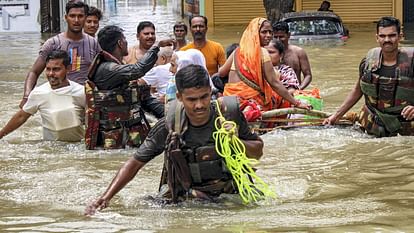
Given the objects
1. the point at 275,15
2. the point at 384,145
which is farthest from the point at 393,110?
the point at 275,15

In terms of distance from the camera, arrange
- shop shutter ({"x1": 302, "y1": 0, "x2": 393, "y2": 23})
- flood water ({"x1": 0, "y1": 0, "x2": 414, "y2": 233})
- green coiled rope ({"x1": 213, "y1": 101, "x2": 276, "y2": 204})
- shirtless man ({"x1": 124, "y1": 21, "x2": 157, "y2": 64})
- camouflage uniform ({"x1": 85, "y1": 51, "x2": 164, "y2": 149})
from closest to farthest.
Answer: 1. green coiled rope ({"x1": 213, "y1": 101, "x2": 276, "y2": 204})
2. flood water ({"x1": 0, "y1": 0, "x2": 414, "y2": 233})
3. camouflage uniform ({"x1": 85, "y1": 51, "x2": 164, "y2": 149})
4. shirtless man ({"x1": 124, "y1": 21, "x2": 157, "y2": 64})
5. shop shutter ({"x1": 302, "y1": 0, "x2": 393, "y2": 23})

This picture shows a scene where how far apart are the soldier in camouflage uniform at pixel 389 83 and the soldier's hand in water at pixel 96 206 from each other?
4.02 m

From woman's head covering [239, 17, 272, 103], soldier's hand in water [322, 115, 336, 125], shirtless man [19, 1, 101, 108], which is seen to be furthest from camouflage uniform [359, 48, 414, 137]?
shirtless man [19, 1, 101, 108]

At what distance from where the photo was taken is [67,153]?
886cm

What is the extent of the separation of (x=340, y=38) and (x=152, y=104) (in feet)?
46.5

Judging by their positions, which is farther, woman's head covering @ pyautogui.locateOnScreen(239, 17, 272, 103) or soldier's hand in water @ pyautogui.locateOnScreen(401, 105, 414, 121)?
woman's head covering @ pyautogui.locateOnScreen(239, 17, 272, 103)

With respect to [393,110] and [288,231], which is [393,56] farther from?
[288,231]

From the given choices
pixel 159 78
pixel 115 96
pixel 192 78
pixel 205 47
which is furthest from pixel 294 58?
pixel 192 78

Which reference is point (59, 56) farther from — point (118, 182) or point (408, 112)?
point (408, 112)

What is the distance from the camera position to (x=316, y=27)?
22.6m

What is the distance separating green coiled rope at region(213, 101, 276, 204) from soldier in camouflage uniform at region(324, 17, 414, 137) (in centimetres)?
331

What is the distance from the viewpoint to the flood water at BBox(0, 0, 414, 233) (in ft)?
18.8

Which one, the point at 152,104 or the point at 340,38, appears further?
the point at 340,38

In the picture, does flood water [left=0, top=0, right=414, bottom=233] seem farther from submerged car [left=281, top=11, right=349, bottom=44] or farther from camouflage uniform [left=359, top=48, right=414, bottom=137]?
submerged car [left=281, top=11, right=349, bottom=44]
